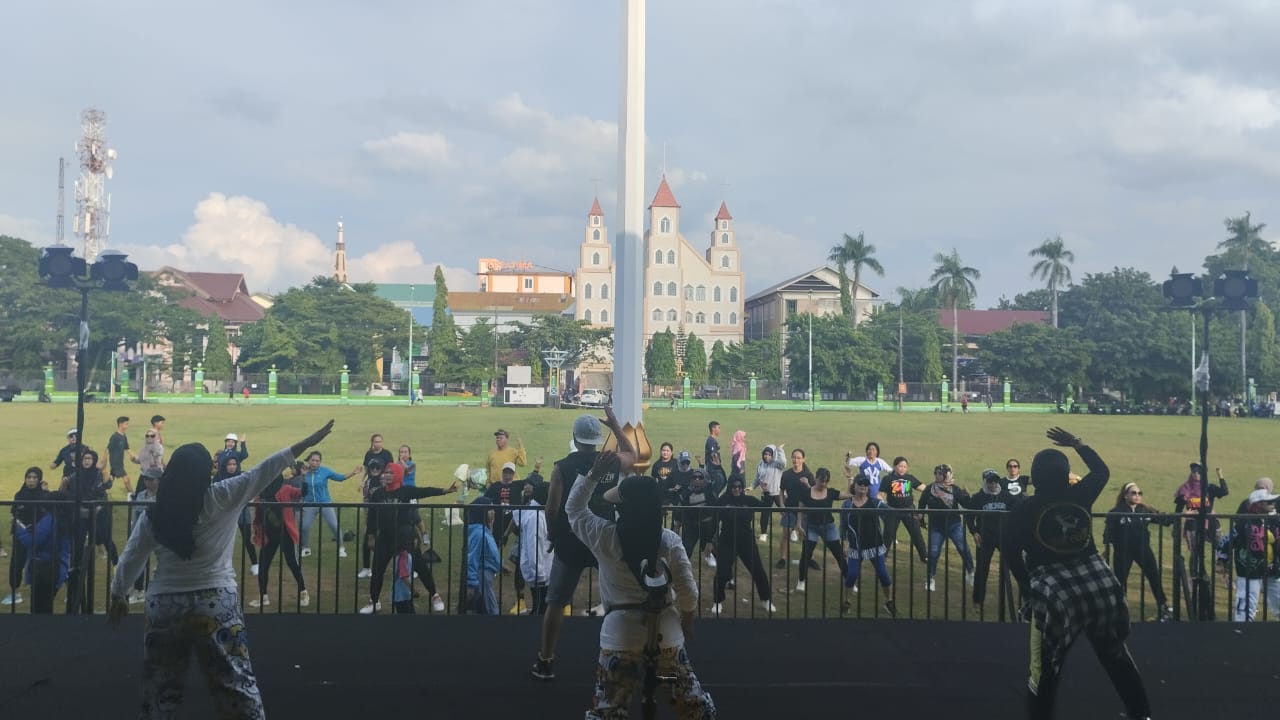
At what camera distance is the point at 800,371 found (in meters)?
60.2

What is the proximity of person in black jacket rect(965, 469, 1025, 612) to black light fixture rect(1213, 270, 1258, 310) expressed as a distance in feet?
9.78

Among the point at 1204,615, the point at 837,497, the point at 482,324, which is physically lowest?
the point at 1204,615

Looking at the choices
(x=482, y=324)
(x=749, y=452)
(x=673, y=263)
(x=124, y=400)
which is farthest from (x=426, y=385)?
(x=749, y=452)

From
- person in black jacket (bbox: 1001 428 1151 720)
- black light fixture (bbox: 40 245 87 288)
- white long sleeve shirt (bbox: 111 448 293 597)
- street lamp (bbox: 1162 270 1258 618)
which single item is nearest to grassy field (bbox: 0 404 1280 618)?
street lamp (bbox: 1162 270 1258 618)

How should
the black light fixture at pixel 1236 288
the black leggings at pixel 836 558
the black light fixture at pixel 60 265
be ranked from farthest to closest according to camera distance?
the black light fixture at pixel 1236 288, the black light fixture at pixel 60 265, the black leggings at pixel 836 558

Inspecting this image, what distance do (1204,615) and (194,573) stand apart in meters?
8.07

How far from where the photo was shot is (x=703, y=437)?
29.0m

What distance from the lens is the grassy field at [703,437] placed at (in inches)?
456

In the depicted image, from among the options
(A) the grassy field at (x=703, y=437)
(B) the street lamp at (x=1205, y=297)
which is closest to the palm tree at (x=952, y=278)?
(A) the grassy field at (x=703, y=437)

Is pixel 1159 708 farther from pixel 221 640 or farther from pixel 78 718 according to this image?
pixel 78 718

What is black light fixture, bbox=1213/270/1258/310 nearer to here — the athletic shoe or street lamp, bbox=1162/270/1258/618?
street lamp, bbox=1162/270/1258/618

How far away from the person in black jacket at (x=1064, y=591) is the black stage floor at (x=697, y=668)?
0.64 m

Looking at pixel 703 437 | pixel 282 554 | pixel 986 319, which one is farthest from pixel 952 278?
pixel 282 554

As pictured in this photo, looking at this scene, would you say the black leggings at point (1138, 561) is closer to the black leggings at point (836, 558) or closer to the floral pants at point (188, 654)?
the black leggings at point (836, 558)
